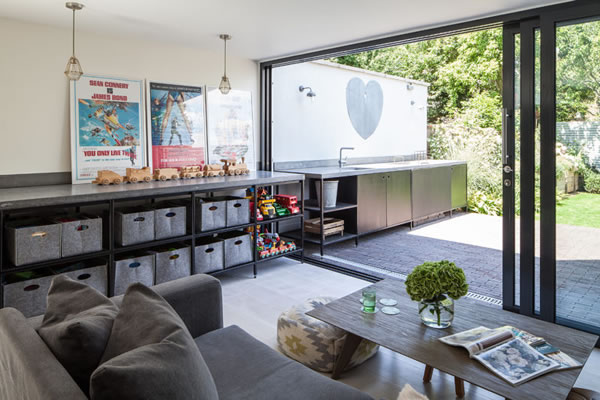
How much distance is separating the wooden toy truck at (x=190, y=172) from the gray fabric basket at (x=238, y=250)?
654mm

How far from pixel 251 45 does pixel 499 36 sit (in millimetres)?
7617

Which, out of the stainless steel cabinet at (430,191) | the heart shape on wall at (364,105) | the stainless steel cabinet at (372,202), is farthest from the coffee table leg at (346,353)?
the heart shape on wall at (364,105)

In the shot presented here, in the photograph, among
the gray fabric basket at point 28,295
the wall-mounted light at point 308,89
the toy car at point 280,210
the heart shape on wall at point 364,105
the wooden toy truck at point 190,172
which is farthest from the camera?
the heart shape on wall at point 364,105

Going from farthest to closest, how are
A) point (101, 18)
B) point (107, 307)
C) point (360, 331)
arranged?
point (101, 18) < point (360, 331) < point (107, 307)

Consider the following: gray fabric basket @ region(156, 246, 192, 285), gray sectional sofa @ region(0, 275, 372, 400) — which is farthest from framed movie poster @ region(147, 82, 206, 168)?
gray sectional sofa @ region(0, 275, 372, 400)

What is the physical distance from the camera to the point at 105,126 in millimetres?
3684

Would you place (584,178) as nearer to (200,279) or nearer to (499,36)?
(200,279)

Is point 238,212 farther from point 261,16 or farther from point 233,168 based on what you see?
point 261,16

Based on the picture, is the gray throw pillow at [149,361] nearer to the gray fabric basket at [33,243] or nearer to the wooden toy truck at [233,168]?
the gray fabric basket at [33,243]

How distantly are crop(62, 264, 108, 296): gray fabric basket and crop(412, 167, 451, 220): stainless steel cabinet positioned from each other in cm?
424

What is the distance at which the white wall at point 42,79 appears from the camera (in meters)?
3.23

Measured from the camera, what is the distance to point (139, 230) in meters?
3.29

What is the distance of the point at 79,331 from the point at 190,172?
2.86 meters

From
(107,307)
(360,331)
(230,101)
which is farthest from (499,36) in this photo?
(107,307)
